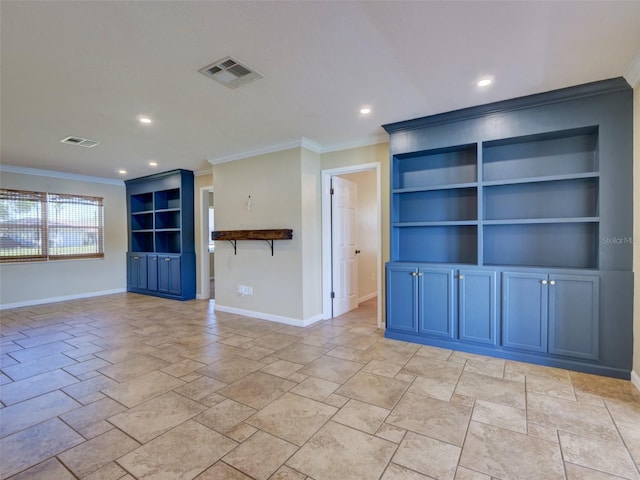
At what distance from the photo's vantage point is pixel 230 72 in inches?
97.6

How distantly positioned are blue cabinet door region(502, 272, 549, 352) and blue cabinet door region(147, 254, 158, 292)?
251 inches

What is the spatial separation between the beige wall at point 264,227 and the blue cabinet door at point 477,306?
1995 millimetres

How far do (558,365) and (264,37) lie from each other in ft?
12.1

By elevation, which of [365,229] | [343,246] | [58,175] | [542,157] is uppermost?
[58,175]

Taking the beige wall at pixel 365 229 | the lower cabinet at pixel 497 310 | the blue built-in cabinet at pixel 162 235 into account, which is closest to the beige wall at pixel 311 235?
the lower cabinet at pixel 497 310

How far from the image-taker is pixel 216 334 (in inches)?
158

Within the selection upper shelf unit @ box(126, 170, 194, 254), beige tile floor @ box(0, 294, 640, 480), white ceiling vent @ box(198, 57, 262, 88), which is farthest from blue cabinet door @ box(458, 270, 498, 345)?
upper shelf unit @ box(126, 170, 194, 254)

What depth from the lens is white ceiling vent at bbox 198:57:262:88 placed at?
235 centimetres

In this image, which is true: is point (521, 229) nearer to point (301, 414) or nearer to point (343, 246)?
point (343, 246)

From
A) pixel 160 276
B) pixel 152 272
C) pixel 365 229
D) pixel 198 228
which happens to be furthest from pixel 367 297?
pixel 152 272

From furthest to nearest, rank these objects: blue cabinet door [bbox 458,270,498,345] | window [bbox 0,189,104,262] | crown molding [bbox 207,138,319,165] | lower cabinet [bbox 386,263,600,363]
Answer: window [bbox 0,189,104,262]
crown molding [bbox 207,138,319,165]
blue cabinet door [bbox 458,270,498,345]
lower cabinet [bbox 386,263,600,363]

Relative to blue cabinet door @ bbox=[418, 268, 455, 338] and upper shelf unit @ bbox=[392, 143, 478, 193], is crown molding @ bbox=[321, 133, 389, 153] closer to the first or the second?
upper shelf unit @ bbox=[392, 143, 478, 193]

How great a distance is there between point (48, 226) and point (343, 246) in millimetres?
5799

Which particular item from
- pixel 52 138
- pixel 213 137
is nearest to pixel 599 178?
pixel 213 137
